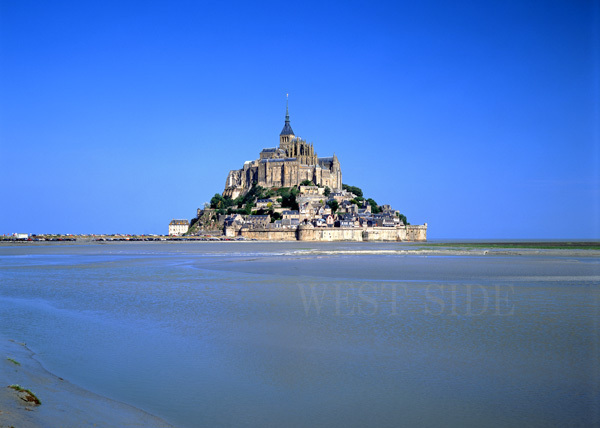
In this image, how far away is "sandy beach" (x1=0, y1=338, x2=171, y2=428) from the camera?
5.88 metres

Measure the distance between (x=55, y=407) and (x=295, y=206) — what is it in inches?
4155

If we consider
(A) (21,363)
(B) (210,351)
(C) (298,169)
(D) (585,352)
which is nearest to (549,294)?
(D) (585,352)

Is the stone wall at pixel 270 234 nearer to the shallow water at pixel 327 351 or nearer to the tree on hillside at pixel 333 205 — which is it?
the tree on hillside at pixel 333 205

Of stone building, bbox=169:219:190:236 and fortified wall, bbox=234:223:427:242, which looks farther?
stone building, bbox=169:219:190:236

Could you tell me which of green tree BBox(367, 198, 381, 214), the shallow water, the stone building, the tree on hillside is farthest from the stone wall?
the shallow water

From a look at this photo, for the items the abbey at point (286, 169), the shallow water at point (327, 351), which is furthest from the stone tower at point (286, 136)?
the shallow water at point (327, 351)

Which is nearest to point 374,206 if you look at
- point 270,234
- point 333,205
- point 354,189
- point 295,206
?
point 354,189

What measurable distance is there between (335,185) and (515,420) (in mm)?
120825

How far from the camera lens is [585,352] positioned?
9.73 m

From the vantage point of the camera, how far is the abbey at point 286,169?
121m

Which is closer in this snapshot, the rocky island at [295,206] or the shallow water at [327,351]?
the shallow water at [327,351]

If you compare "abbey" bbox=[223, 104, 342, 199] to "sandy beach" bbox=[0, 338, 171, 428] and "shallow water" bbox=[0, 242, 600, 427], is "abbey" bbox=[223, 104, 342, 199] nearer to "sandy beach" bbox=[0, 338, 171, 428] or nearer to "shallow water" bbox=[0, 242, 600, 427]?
"shallow water" bbox=[0, 242, 600, 427]

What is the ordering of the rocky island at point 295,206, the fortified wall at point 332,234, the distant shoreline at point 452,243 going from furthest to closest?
the rocky island at point 295,206, the fortified wall at point 332,234, the distant shoreline at point 452,243

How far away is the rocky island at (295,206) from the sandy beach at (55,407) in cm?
9518
